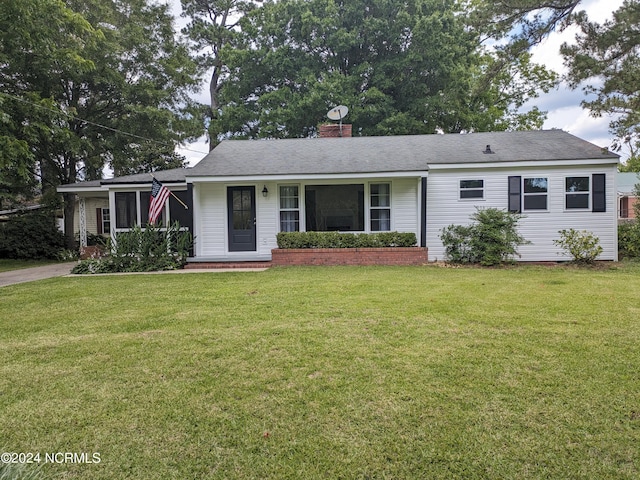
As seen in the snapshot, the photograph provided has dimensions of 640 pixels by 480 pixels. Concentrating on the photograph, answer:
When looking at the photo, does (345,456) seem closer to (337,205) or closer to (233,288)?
(233,288)

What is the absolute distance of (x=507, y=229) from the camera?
32.0 feet

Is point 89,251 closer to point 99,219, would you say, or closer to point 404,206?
point 99,219

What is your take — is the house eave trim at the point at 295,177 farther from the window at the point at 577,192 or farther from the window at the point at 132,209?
the window at the point at 577,192

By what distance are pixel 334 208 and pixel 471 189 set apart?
13.4 feet

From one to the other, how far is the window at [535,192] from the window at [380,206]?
389cm

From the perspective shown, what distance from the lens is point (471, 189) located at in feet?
35.7

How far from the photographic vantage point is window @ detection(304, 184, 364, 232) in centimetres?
1134

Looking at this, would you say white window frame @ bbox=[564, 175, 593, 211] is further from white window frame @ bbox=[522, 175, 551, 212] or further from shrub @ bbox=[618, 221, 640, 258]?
shrub @ bbox=[618, 221, 640, 258]

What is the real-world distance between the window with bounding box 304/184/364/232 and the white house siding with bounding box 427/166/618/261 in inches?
84.5

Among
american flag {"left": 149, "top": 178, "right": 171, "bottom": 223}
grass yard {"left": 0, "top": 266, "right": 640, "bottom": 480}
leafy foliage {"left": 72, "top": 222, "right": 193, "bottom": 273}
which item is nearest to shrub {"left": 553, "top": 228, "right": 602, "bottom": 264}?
grass yard {"left": 0, "top": 266, "right": 640, "bottom": 480}

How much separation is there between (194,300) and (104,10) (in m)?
16.1

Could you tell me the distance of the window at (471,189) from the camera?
10.8 m

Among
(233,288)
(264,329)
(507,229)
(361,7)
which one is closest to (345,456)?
(264,329)

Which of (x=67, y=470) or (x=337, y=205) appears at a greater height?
(x=337, y=205)
